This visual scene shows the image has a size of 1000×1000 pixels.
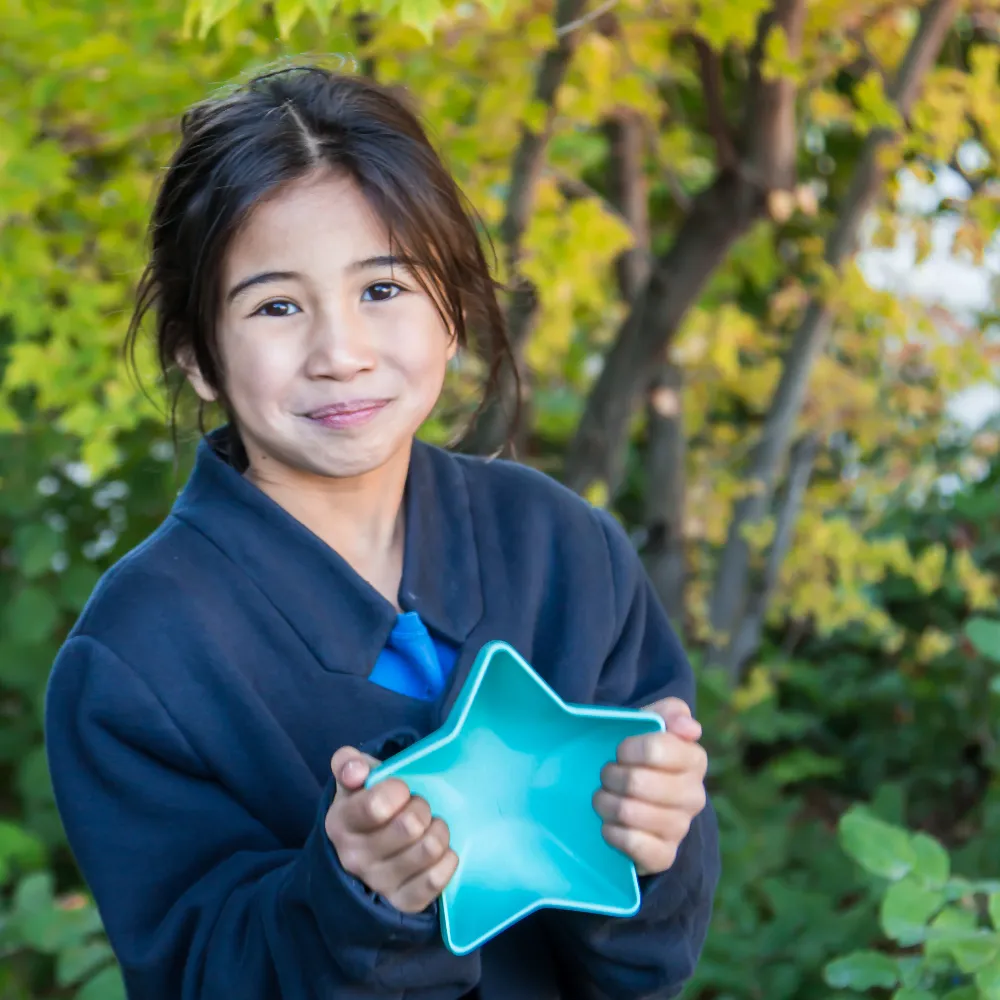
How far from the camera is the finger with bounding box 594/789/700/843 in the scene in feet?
3.23

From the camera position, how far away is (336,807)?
0.90 m

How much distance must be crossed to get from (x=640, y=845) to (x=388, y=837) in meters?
0.22

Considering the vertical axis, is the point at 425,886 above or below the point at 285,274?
below

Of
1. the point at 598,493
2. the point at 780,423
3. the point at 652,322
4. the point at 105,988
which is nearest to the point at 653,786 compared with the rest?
the point at 105,988

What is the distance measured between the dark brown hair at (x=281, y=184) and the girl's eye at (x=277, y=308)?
7 centimetres

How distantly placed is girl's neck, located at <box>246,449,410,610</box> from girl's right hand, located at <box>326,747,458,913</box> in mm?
336

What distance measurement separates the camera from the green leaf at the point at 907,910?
156 centimetres

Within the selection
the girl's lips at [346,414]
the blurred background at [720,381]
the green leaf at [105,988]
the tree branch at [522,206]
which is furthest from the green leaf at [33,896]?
the girl's lips at [346,414]

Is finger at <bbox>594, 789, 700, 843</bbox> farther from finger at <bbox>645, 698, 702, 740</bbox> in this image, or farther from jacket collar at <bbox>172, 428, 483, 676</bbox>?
jacket collar at <bbox>172, 428, 483, 676</bbox>

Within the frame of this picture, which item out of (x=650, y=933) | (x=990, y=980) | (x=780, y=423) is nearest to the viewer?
(x=650, y=933)

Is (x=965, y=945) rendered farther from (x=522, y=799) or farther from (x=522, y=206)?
(x=522, y=206)

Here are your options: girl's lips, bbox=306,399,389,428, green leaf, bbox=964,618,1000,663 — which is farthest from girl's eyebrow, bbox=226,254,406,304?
green leaf, bbox=964,618,1000,663

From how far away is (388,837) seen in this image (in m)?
0.88

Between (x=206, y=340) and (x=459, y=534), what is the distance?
0.30 meters
